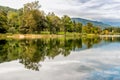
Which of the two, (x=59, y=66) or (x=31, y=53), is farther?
(x=31, y=53)

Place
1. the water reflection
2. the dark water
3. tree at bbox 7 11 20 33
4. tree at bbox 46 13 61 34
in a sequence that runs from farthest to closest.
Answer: tree at bbox 46 13 61 34 < tree at bbox 7 11 20 33 < the water reflection < the dark water

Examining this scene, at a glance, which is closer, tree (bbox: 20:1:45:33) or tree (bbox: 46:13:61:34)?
tree (bbox: 20:1:45:33)

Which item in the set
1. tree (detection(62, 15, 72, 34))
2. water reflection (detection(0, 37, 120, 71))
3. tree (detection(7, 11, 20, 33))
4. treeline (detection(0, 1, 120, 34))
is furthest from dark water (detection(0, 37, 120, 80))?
tree (detection(62, 15, 72, 34))

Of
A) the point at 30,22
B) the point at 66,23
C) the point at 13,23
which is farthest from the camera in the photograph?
the point at 66,23

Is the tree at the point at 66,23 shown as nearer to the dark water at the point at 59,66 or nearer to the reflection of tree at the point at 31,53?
the reflection of tree at the point at 31,53

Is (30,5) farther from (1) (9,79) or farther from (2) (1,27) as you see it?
(1) (9,79)

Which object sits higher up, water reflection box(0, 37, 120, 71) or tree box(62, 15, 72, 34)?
tree box(62, 15, 72, 34)

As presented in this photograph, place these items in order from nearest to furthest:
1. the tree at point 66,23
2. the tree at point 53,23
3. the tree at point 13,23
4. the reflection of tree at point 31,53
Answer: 1. the reflection of tree at point 31,53
2. the tree at point 13,23
3. the tree at point 53,23
4. the tree at point 66,23

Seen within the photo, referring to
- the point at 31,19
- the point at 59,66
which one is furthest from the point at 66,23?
the point at 59,66

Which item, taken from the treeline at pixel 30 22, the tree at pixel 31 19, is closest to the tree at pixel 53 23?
the treeline at pixel 30 22

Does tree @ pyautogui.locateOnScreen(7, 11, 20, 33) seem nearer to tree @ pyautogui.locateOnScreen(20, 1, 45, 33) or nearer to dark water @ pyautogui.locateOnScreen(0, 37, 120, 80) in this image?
tree @ pyautogui.locateOnScreen(20, 1, 45, 33)

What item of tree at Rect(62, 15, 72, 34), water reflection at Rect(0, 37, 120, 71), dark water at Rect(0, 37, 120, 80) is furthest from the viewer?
tree at Rect(62, 15, 72, 34)

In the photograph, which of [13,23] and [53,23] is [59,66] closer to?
[13,23]

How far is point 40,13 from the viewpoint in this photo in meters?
102
